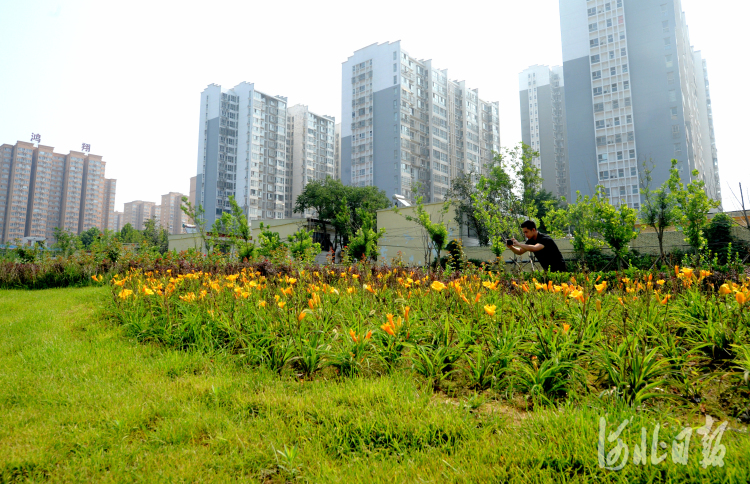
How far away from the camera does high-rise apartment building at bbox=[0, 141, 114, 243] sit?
262 feet

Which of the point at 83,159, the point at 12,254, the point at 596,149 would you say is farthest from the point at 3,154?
the point at 596,149

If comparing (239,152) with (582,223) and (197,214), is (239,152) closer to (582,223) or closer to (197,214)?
(197,214)

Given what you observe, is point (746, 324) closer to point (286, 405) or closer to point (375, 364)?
point (375, 364)

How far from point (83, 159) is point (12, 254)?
95.8 meters

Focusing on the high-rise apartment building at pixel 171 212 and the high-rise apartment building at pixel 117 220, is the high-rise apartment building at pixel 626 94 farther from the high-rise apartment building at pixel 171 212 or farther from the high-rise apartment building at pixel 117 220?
the high-rise apartment building at pixel 117 220

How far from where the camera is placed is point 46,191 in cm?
8294

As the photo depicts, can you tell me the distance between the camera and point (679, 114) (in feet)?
134

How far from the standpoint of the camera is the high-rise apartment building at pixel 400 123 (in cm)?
5694

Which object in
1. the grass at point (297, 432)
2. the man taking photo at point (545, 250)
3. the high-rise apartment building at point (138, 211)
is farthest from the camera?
the high-rise apartment building at point (138, 211)

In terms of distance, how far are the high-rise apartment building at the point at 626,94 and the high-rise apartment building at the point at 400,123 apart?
43.8 feet

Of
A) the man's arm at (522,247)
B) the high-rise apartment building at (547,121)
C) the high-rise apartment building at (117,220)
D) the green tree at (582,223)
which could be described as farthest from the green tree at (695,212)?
the high-rise apartment building at (117,220)

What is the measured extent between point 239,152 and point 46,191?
49985mm

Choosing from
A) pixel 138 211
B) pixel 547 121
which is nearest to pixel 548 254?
pixel 547 121

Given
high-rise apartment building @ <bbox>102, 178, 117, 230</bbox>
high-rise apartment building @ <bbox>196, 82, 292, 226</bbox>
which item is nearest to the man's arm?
high-rise apartment building @ <bbox>196, 82, 292, 226</bbox>
